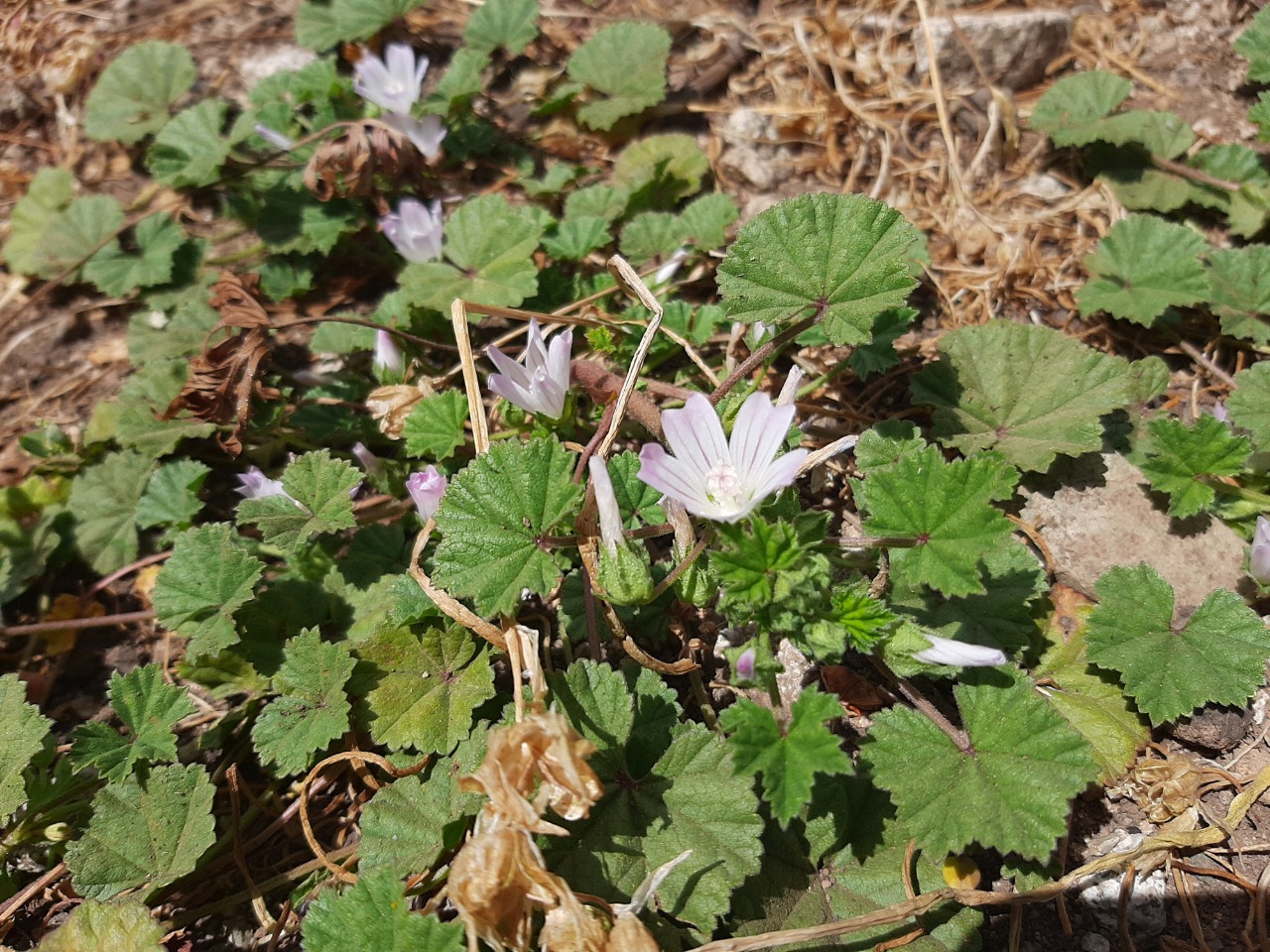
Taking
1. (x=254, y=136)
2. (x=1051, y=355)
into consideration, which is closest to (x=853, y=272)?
A: (x=1051, y=355)

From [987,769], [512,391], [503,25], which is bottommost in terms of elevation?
[987,769]

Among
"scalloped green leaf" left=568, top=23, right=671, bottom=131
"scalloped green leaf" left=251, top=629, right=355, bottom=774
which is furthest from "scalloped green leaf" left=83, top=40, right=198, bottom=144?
"scalloped green leaf" left=251, top=629, right=355, bottom=774

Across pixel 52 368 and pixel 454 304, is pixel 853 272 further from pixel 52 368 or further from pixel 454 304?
pixel 52 368

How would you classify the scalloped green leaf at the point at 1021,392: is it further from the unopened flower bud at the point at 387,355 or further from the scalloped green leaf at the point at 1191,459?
the unopened flower bud at the point at 387,355

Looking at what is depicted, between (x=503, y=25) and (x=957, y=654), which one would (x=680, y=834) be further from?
(x=503, y=25)

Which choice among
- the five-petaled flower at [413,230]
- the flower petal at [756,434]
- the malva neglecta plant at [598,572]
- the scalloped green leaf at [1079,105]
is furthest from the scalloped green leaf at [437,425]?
the scalloped green leaf at [1079,105]

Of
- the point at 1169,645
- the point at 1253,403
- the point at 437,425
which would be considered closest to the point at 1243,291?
the point at 1253,403
